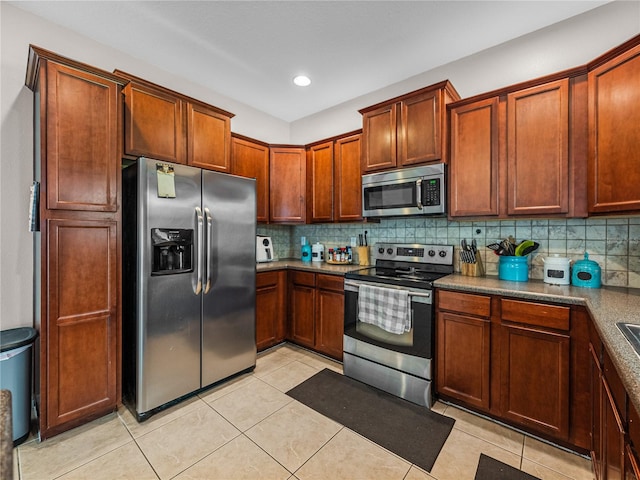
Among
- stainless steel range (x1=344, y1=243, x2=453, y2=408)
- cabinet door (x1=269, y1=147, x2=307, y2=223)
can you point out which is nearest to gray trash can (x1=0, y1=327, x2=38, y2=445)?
stainless steel range (x1=344, y1=243, x2=453, y2=408)

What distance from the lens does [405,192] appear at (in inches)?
102

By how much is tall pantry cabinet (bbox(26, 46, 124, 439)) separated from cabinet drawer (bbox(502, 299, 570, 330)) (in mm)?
2638

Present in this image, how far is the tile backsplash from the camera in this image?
6.48 feet

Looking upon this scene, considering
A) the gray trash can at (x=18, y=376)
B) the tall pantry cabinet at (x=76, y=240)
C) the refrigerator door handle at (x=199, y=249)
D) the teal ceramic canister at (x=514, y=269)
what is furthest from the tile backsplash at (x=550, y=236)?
the gray trash can at (x=18, y=376)

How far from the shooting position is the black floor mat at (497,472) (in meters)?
1.54

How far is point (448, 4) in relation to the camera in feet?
6.63

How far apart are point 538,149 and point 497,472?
205cm

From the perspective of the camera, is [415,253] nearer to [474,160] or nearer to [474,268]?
[474,268]

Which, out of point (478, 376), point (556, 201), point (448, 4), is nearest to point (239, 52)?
point (448, 4)

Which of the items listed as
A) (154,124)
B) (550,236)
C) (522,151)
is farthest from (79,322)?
(550,236)

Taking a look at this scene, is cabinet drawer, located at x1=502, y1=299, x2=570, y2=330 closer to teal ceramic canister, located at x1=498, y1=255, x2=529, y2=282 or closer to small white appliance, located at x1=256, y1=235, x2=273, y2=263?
teal ceramic canister, located at x1=498, y1=255, x2=529, y2=282

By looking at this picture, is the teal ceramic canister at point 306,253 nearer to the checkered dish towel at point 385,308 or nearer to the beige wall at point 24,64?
the checkered dish towel at point 385,308

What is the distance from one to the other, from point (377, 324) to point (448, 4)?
7.87 ft

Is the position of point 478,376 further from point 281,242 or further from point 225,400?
point 281,242
